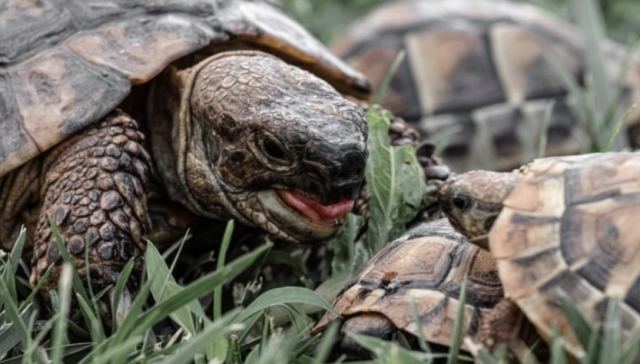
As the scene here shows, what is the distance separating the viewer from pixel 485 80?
6.24 meters

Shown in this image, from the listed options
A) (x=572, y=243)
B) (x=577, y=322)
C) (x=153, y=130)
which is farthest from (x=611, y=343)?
(x=153, y=130)

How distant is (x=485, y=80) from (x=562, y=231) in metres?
3.97

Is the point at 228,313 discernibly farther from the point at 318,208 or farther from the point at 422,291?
the point at 422,291

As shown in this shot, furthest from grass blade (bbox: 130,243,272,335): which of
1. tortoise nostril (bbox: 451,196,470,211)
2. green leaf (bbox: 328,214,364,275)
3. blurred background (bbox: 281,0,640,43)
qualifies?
blurred background (bbox: 281,0,640,43)

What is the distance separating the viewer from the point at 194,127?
3.22 m

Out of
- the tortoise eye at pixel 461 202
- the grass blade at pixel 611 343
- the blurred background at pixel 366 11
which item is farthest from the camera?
the blurred background at pixel 366 11

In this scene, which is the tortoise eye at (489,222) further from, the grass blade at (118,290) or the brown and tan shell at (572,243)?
the grass blade at (118,290)

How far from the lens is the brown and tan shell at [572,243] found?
2.26 metres

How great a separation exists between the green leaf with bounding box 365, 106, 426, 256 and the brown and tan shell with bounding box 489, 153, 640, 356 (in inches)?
31.5

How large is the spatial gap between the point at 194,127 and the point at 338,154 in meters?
0.63

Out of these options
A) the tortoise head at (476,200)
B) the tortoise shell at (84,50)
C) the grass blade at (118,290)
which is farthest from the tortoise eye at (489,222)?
the tortoise shell at (84,50)

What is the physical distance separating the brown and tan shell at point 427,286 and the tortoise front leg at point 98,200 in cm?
65

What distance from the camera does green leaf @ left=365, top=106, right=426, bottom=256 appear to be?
322cm

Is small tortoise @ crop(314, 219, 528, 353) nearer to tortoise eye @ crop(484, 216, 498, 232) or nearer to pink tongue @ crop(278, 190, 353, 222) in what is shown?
tortoise eye @ crop(484, 216, 498, 232)
